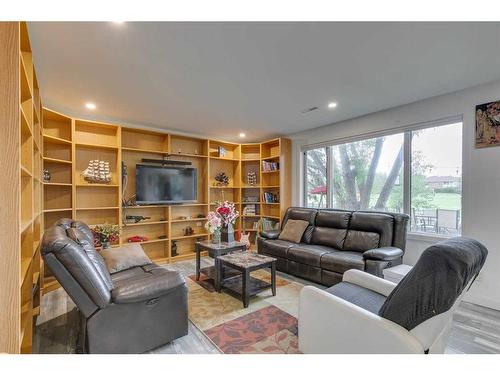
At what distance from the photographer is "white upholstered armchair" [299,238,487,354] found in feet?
3.81

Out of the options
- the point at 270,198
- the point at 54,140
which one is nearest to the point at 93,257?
the point at 54,140

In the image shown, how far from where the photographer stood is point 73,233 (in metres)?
2.05

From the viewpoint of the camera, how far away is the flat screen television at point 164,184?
4102 mm

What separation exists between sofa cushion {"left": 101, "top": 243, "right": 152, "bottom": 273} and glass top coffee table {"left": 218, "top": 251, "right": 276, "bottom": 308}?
926 millimetres

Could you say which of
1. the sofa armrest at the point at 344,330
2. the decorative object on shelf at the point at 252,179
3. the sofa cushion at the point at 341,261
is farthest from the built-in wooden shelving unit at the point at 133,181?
the sofa armrest at the point at 344,330

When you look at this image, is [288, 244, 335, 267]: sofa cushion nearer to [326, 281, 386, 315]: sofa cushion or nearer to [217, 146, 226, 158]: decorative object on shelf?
[326, 281, 386, 315]: sofa cushion

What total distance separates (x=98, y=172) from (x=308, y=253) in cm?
339

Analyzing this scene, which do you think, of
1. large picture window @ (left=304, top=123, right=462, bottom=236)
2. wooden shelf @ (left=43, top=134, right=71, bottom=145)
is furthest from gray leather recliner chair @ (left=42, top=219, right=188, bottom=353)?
large picture window @ (left=304, top=123, right=462, bottom=236)

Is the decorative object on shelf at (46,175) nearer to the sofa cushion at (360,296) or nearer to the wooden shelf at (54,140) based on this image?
the wooden shelf at (54,140)

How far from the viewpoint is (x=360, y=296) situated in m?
1.90

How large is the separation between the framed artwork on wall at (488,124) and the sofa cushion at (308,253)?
219 centimetres

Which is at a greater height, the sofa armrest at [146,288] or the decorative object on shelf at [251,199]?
the decorative object on shelf at [251,199]

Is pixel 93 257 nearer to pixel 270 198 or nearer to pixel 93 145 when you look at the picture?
pixel 93 145
